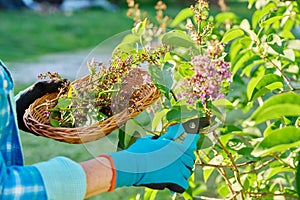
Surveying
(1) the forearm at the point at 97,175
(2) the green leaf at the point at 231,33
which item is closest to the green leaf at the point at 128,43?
(2) the green leaf at the point at 231,33

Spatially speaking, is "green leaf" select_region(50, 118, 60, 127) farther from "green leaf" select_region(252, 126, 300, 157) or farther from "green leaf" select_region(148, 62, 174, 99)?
"green leaf" select_region(252, 126, 300, 157)

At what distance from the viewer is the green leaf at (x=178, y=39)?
1345 mm

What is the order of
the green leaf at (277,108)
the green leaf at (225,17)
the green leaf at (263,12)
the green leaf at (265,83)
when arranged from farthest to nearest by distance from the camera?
the green leaf at (225,17), the green leaf at (263,12), the green leaf at (265,83), the green leaf at (277,108)

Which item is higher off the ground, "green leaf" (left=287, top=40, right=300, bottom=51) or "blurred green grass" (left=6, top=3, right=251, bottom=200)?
"blurred green grass" (left=6, top=3, right=251, bottom=200)

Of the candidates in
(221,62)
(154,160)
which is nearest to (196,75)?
(221,62)

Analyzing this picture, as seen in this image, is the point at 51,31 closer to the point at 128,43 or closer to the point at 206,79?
the point at 128,43

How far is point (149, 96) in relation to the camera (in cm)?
124

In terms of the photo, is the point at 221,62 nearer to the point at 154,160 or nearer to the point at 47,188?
the point at 154,160

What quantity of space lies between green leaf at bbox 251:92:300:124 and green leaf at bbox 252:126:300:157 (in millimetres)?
51

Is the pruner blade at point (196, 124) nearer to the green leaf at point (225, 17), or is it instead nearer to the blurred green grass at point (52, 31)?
the green leaf at point (225, 17)

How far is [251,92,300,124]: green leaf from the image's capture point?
752 mm

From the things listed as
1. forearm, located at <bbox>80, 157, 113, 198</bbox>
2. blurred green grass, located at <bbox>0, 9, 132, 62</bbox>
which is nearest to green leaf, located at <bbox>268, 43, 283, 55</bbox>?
forearm, located at <bbox>80, 157, 113, 198</bbox>

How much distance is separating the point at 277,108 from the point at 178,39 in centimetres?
61

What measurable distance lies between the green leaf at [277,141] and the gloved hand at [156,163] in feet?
0.84
